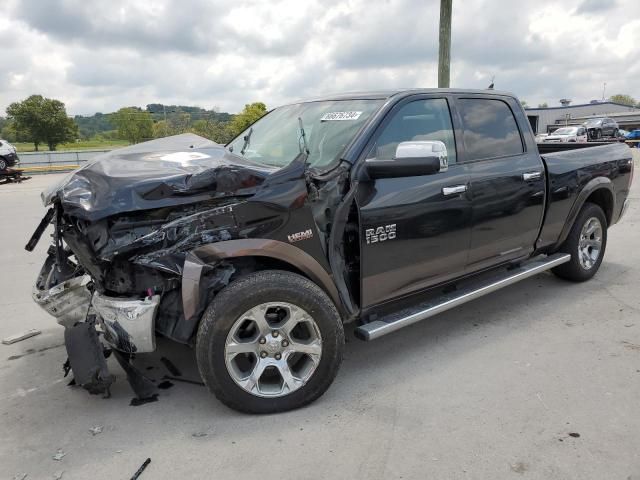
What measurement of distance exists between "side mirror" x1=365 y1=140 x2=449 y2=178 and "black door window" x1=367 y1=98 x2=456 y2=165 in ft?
0.54

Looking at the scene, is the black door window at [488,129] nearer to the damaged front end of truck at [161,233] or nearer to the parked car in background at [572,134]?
the damaged front end of truck at [161,233]

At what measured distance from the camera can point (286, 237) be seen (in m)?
3.01

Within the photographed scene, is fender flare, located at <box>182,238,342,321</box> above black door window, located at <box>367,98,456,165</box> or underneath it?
underneath

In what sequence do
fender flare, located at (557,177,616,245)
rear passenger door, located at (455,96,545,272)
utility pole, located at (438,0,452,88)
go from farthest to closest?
1. utility pole, located at (438,0,452,88)
2. fender flare, located at (557,177,616,245)
3. rear passenger door, located at (455,96,545,272)

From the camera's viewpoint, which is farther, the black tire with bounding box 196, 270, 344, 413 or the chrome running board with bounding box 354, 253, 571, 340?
the chrome running board with bounding box 354, 253, 571, 340

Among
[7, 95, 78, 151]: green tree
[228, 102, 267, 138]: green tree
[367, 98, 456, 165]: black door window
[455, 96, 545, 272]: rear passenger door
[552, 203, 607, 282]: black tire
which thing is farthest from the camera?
[7, 95, 78, 151]: green tree

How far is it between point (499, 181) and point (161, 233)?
269 cm

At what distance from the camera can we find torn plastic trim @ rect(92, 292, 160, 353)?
2752 millimetres

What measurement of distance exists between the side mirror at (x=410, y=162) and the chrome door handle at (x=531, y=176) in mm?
1406

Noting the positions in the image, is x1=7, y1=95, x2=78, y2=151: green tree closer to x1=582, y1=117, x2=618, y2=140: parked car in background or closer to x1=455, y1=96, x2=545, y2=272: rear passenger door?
x1=582, y1=117, x2=618, y2=140: parked car in background

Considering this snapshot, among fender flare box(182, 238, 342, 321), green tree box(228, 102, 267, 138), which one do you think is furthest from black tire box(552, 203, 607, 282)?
green tree box(228, 102, 267, 138)

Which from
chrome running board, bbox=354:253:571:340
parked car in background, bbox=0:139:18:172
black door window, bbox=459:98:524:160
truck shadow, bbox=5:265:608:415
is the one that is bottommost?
truck shadow, bbox=5:265:608:415

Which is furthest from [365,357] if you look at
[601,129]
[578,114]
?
[578,114]

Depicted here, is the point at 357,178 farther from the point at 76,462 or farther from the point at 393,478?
the point at 76,462
